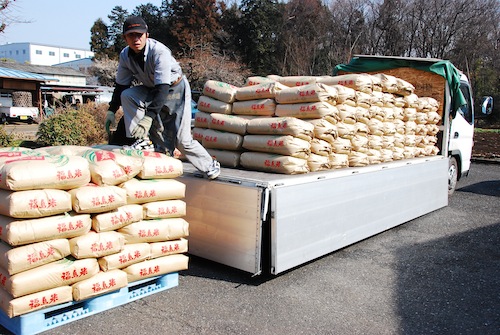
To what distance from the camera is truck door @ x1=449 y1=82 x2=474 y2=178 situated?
347 inches

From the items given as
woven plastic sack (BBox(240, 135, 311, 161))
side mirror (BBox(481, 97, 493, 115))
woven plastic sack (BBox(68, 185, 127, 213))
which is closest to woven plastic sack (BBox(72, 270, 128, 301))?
woven plastic sack (BBox(68, 185, 127, 213))

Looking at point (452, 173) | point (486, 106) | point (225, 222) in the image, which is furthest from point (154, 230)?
point (486, 106)

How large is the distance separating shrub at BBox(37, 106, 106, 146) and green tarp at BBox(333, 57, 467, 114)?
7.80 m

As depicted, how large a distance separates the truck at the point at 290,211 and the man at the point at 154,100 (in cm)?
36

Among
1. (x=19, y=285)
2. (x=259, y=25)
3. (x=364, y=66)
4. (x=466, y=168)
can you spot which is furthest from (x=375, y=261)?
(x=259, y=25)

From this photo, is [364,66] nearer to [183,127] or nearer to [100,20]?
[183,127]

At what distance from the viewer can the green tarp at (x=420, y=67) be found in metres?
8.00

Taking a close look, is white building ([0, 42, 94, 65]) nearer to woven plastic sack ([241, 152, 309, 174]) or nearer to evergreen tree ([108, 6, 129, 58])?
evergreen tree ([108, 6, 129, 58])

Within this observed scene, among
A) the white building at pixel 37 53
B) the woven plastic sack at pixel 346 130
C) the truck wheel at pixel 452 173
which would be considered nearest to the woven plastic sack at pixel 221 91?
the woven plastic sack at pixel 346 130

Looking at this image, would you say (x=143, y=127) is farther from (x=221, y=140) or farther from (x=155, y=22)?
(x=155, y=22)

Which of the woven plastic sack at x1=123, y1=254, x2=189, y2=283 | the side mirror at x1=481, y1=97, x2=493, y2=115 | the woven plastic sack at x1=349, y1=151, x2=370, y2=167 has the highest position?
the side mirror at x1=481, y1=97, x2=493, y2=115

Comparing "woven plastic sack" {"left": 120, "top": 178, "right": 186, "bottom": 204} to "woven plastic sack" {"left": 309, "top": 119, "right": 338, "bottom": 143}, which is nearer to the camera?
"woven plastic sack" {"left": 120, "top": 178, "right": 186, "bottom": 204}

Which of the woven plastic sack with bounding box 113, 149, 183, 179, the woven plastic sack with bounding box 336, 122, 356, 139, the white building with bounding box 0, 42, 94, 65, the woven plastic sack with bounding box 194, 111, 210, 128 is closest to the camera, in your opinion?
the woven plastic sack with bounding box 113, 149, 183, 179

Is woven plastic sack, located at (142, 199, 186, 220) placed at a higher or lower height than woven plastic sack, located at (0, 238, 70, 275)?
higher
